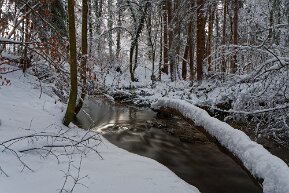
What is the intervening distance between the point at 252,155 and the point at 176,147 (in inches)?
164

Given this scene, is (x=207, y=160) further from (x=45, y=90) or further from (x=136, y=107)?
(x=136, y=107)

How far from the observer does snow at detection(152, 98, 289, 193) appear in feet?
13.1

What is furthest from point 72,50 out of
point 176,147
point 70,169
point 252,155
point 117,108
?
point 117,108

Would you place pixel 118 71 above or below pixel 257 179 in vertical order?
above

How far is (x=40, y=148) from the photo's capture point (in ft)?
16.5

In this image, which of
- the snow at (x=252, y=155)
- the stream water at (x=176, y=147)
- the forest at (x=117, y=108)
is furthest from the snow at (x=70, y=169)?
the stream water at (x=176, y=147)

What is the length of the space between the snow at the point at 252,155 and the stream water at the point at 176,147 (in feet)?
2.65

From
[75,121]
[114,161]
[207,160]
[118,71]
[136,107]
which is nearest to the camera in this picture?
[114,161]

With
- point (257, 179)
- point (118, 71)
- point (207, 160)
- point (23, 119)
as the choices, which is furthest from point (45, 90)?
point (118, 71)

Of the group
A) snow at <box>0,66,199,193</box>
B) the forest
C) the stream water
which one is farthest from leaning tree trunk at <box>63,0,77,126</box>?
the stream water

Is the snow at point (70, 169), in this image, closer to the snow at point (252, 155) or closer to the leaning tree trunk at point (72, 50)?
the leaning tree trunk at point (72, 50)

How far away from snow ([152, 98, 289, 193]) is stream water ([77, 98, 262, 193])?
2.65 ft

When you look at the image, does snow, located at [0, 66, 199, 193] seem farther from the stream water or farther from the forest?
the stream water

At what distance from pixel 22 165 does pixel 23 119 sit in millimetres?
2676
